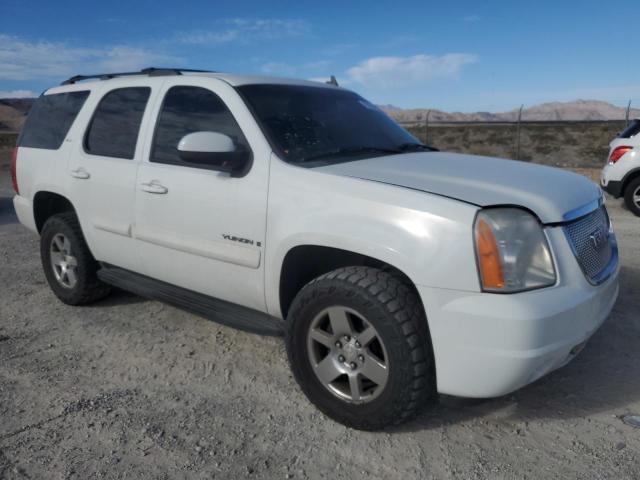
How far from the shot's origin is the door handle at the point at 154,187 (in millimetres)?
3531

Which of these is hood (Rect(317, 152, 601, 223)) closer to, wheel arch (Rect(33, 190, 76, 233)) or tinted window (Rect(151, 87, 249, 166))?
tinted window (Rect(151, 87, 249, 166))

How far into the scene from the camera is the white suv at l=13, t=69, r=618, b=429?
244 centimetres

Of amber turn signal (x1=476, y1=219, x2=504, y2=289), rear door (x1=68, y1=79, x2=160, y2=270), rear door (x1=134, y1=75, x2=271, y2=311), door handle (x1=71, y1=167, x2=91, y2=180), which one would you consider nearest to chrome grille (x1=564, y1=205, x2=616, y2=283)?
amber turn signal (x1=476, y1=219, x2=504, y2=289)

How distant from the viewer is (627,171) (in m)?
8.95

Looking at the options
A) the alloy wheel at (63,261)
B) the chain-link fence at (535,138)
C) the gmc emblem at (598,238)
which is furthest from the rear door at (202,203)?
the chain-link fence at (535,138)

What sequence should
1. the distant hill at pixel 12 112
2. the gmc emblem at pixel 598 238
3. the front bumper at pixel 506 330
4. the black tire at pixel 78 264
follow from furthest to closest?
1. the distant hill at pixel 12 112
2. the black tire at pixel 78 264
3. the gmc emblem at pixel 598 238
4. the front bumper at pixel 506 330

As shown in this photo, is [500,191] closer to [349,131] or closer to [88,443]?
[349,131]

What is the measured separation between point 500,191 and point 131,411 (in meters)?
2.25

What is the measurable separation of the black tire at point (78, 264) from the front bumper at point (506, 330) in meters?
3.03

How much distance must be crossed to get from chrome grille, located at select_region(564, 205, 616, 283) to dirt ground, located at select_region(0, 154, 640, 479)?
2.60 ft

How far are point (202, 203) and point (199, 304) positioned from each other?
2.17 ft

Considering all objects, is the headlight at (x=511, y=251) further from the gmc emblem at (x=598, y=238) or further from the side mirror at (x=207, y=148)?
the side mirror at (x=207, y=148)

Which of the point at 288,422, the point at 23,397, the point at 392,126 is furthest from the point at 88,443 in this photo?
the point at 392,126

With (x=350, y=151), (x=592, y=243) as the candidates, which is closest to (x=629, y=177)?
(x=592, y=243)
